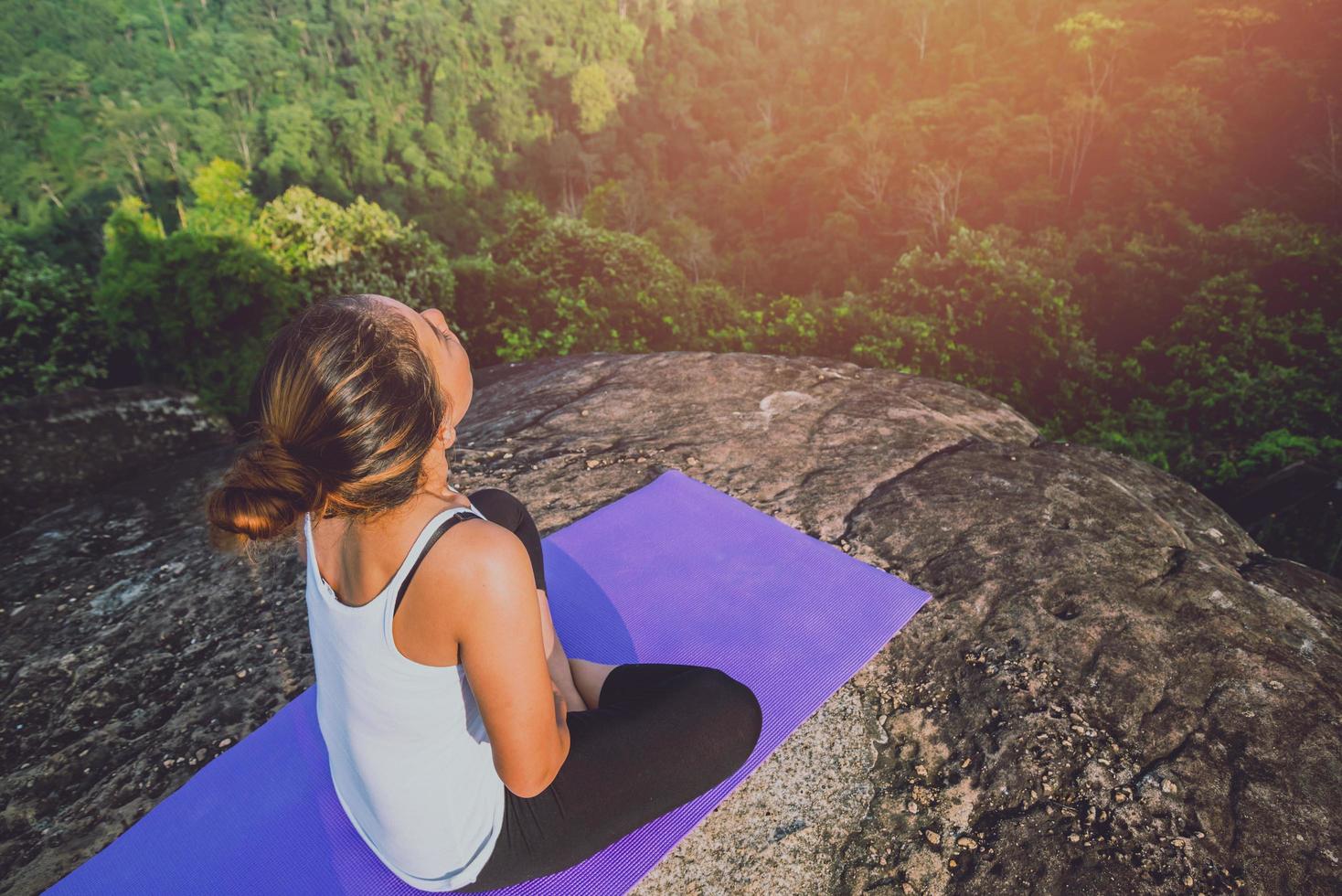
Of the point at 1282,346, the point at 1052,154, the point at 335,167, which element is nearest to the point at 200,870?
the point at 1282,346

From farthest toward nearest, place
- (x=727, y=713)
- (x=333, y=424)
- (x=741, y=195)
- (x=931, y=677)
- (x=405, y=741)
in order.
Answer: (x=741, y=195), (x=931, y=677), (x=727, y=713), (x=405, y=741), (x=333, y=424)

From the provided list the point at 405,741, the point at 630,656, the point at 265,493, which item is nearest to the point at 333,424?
the point at 265,493

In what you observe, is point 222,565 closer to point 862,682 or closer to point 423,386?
point 423,386

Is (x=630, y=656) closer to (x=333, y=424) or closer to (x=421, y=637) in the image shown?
(x=421, y=637)

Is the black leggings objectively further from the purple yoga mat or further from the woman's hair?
the woman's hair

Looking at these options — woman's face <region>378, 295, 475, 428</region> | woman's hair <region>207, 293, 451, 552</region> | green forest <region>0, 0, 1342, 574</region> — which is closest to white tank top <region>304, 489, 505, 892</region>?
woman's hair <region>207, 293, 451, 552</region>

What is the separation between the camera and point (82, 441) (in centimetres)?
390

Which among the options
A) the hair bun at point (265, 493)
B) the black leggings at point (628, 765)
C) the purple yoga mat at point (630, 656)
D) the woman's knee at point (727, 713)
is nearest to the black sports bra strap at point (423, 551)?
the hair bun at point (265, 493)

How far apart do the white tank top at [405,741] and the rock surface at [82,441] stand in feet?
11.8

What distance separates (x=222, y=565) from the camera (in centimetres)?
274

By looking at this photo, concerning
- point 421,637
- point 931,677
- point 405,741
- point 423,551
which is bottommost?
point 931,677

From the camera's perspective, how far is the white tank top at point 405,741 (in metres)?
1.14

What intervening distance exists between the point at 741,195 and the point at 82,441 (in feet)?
114

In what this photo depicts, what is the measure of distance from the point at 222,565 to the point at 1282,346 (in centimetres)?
1296
